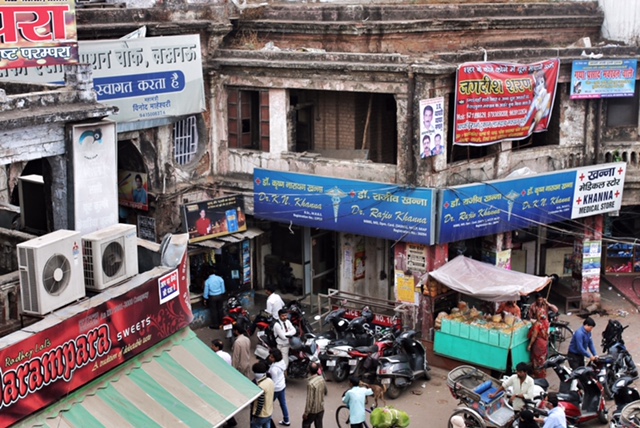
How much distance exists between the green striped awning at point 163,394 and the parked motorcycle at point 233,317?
3.78 m

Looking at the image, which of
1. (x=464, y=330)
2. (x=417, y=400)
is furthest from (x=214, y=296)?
(x=464, y=330)

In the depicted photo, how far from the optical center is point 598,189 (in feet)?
60.8

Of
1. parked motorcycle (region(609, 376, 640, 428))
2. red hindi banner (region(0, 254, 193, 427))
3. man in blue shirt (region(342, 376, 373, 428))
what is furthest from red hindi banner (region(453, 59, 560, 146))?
red hindi banner (region(0, 254, 193, 427))

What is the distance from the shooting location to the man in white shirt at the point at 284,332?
15336 millimetres

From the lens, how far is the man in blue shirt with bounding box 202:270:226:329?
A: 1762cm

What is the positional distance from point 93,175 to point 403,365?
19.9ft

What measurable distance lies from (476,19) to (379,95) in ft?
8.21

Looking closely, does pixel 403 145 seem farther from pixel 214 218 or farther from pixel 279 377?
pixel 279 377

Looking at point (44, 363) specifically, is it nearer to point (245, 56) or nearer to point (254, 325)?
point (254, 325)

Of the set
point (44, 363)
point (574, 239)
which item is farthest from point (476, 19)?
point (44, 363)

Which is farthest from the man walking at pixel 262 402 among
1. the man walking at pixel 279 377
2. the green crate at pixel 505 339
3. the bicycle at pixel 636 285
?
the bicycle at pixel 636 285

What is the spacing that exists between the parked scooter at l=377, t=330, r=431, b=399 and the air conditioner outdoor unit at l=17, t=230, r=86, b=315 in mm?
5660

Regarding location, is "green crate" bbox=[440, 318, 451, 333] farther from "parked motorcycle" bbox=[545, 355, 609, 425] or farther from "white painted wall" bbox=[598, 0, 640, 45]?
"white painted wall" bbox=[598, 0, 640, 45]

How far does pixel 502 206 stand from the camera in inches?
683
